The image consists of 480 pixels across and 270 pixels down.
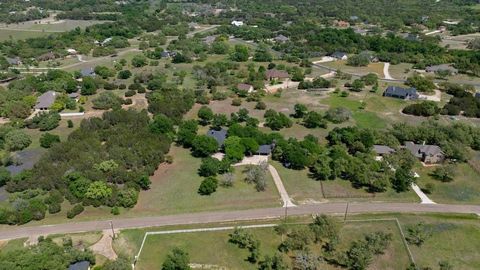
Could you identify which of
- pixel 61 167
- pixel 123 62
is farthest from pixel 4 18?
pixel 61 167

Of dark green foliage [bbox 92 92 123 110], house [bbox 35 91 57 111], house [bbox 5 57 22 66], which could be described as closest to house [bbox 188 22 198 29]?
house [bbox 5 57 22 66]

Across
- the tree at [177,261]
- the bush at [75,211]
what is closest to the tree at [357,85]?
the tree at [177,261]

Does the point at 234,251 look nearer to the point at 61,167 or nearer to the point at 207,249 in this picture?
the point at 207,249

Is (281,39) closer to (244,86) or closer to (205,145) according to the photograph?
(244,86)

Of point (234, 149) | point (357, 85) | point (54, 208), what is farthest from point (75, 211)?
point (357, 85)

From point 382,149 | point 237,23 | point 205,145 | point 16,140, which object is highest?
point 205,145

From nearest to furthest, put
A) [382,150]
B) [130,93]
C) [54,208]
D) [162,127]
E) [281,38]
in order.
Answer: [54,208] → [382,150] → [162,127] → [130,93] → [281,38]
